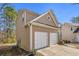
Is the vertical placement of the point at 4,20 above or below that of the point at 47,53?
above

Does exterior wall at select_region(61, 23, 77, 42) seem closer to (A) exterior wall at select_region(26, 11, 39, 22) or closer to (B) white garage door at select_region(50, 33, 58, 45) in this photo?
(B) white garage door at select_region(50, 33, 58, 45)

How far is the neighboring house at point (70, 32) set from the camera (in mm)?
2543

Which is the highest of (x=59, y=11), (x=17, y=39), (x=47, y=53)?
(x=59, y=11)

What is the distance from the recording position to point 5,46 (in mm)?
2504

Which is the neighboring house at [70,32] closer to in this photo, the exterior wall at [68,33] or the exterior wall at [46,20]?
the exterior wall at [68,33]

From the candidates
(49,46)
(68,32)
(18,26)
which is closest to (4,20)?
(18,26)

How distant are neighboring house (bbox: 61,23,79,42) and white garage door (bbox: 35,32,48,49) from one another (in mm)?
271

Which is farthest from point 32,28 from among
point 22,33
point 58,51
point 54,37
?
point 58,51

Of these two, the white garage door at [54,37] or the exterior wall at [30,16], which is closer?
the exterior wall at [30,16]

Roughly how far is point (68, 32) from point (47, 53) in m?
0.45

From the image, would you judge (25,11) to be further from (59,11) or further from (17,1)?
(59,11)

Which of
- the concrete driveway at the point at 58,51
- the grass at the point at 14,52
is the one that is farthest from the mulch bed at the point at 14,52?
the concrete driveway at the point at 58,51

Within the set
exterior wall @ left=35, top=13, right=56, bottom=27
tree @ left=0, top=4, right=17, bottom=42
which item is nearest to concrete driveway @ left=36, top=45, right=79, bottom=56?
exterior wall @ left=35, top=13, right=56, bottom=27

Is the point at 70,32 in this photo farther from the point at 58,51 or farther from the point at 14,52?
the point at 14,52
